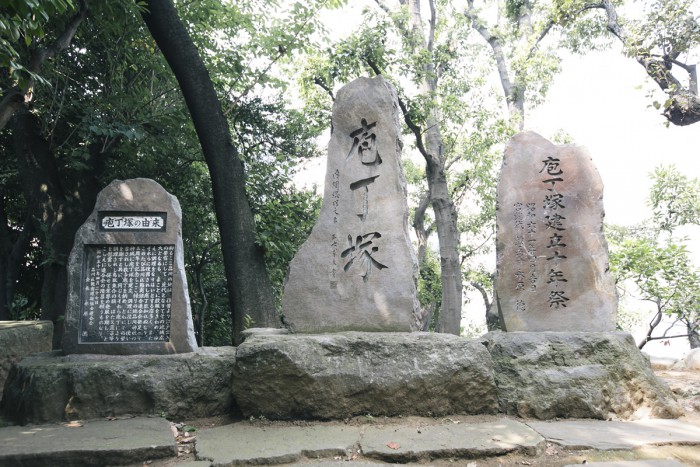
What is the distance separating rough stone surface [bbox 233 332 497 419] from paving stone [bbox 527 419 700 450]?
628 mm

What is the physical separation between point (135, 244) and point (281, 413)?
2.11m

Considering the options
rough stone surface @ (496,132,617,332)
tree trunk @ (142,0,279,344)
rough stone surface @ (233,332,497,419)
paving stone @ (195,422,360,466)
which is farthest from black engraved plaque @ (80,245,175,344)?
rough stone surface @ (496,132,617,332)

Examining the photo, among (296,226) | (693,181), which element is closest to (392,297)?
(296,226)

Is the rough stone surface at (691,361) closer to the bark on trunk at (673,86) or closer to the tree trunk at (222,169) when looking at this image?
the bark on trunk at (673,86)

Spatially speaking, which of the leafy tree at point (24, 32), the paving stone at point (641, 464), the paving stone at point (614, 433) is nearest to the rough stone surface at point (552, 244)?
the paving stone at point (614, 433)

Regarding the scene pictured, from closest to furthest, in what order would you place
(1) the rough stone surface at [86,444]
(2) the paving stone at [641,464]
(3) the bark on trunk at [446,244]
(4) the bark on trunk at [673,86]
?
(2) the paving stone at [641,464] → (1) the rough stone surface at [86,444] → (4) the bark on trunk at [673,86] → (3) the bark on trunk at [446,244]

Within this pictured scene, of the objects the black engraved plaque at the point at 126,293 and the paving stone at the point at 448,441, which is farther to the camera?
the black engraved plaque at the point at 126,293

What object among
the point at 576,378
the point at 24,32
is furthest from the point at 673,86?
the point at 24,32

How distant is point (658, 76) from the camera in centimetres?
792

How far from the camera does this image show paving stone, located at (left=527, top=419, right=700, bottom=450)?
12.1ft

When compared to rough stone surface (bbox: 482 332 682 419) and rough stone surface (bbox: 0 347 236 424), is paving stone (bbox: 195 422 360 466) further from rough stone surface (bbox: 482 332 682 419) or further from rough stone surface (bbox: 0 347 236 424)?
rough stone surface (bbox: 482 332 682 419)

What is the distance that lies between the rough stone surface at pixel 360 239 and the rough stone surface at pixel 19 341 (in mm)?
3277

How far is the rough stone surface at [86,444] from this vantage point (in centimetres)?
342

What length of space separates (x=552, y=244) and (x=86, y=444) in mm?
4461
